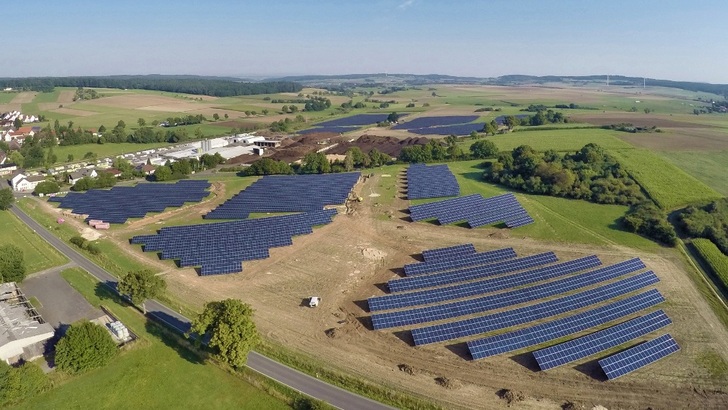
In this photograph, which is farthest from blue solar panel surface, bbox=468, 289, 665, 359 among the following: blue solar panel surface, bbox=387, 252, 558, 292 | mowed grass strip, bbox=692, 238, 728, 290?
mowed grass strip, bbox=692, 238, 728, 290

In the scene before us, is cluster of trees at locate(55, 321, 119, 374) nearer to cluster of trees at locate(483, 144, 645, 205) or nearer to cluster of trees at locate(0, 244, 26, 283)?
cluster of trees at locate(0, 244, 26, 283)

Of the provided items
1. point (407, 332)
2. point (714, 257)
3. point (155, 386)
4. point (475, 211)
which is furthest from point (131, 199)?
point (714, 257)

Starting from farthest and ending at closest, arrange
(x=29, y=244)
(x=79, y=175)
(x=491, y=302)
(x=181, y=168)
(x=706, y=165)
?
1. (x=181, y=168)
2. (x=706, y=165)
3. (x=79, y=175)
4. (x=29, y=244)
5. (x=491, y=302)

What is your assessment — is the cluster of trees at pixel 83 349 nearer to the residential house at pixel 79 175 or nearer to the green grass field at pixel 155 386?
the green grass field at pixel 155 386

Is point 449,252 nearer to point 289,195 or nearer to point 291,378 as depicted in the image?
point 291,378

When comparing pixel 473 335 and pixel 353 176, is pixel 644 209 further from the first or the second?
pixel 353 176

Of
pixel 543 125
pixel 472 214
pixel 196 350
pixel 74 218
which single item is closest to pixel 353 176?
pixel 472 214
